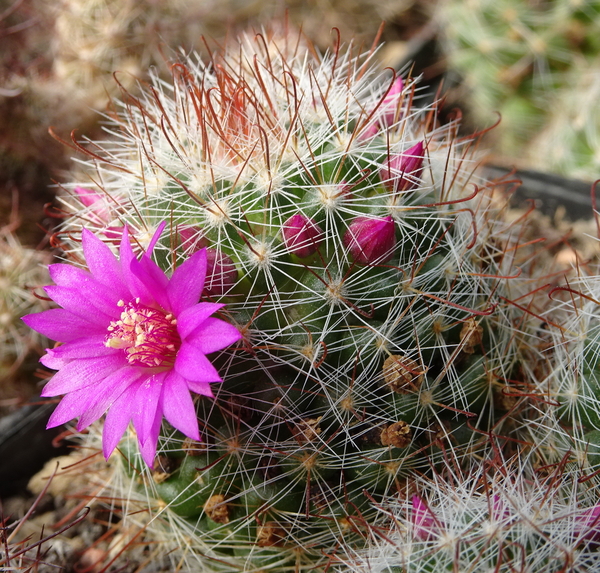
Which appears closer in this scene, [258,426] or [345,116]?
[258,426]

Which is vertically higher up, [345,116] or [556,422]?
[345,116]

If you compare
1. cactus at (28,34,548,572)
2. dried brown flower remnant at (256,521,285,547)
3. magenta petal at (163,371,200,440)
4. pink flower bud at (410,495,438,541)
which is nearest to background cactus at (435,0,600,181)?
cactus at (28,34,548,572)

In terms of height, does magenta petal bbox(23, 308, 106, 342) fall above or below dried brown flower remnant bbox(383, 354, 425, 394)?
above

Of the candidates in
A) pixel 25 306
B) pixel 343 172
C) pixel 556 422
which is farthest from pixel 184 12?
pixel 556 422

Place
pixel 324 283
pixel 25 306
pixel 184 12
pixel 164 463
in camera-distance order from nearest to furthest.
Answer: pixel 324 283, pixel 164 463, pixel 25 306, pixel 184 12

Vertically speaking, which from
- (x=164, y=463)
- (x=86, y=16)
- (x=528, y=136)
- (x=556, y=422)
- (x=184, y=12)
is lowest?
(x=528, y=136)

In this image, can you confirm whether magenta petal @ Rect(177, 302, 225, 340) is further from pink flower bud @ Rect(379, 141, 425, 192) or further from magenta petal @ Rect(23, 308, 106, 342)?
pink flower bud @ Rect(379, 141, 425, 192)

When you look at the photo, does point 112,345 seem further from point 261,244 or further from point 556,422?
point 556,422

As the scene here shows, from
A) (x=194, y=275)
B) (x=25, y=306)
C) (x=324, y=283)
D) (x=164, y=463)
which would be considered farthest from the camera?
(x=25, y=306)
